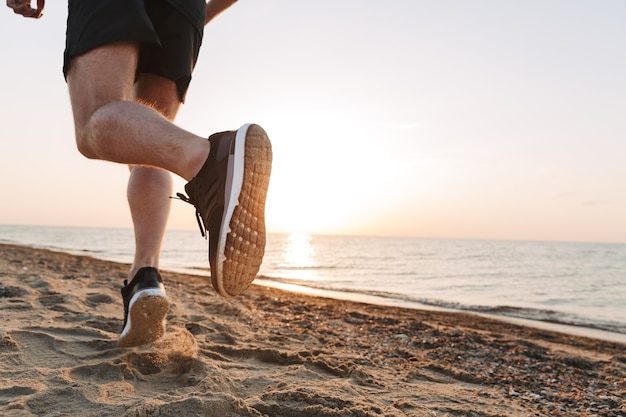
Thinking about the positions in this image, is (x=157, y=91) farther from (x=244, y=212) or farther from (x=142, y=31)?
(x=244, y=212)

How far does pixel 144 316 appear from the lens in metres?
1.70

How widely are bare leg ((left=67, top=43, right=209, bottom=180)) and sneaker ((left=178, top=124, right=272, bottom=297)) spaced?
0.19 ft

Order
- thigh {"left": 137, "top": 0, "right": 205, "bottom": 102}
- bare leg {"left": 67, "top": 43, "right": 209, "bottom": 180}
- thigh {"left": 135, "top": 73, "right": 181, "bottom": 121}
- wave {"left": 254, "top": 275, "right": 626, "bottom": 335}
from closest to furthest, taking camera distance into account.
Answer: bare leg {"left": 67, "top": 43, "right": 209, "bottom": 180}, thigh {"left": 137, "top": 0, "right": 205, "bottom": 102}, thigh {"left": 135, "top": 73, "right": 181, "bottom": 121}, wave {"left": 254, "top": 275, "right": 626, "bottom": 335}

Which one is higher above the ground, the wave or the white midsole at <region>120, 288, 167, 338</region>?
the white midsole at <region>120, 288, 167, 338</region>

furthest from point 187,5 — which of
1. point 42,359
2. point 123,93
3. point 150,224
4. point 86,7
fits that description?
point 42,359

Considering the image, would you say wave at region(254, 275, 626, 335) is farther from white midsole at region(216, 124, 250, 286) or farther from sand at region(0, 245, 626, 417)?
white midsole at region(216, 124, 250, 286)

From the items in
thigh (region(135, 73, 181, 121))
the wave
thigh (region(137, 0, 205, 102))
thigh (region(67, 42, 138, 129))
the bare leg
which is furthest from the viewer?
the wave

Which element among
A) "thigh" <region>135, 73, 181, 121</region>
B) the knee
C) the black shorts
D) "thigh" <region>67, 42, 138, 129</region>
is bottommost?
the knee

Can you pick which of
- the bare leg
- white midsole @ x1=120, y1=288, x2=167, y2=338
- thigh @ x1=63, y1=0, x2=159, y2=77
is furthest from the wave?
thigh @ x1=63, y1=0, x2=159, y2=77

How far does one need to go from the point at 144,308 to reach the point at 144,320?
0.23ft

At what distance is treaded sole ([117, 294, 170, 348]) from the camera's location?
166 centimetres

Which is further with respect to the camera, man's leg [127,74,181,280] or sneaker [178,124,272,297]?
man's leg [127,74,181,280]

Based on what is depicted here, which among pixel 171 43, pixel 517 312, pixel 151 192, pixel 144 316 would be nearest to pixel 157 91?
pixel 171 43

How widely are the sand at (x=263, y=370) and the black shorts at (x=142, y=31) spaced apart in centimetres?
114
